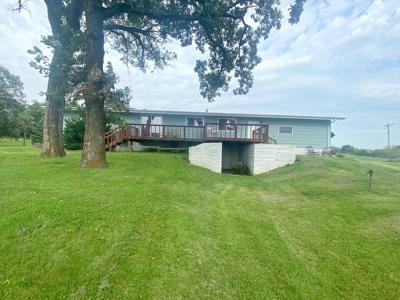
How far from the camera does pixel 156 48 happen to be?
14.7 metres

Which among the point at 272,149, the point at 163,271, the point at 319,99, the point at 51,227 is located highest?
the point at 319,99

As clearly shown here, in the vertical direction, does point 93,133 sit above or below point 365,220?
above

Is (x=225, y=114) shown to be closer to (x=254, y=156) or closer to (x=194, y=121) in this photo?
(x=194, y=121)

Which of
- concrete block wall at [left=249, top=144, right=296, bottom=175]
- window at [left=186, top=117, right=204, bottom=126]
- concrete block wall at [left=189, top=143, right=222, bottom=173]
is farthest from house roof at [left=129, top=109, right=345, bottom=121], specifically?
concrete block wall at [left=189, top=143, right=222, bottom=173]

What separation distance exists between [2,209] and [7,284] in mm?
2256

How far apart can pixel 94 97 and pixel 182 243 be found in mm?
6774

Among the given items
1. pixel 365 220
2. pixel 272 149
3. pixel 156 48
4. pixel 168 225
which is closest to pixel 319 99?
pixel 272 149

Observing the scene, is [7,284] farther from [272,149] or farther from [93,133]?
[272,149]

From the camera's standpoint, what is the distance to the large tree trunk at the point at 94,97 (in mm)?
9164

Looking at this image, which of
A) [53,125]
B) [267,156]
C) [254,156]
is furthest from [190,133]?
[53,125]

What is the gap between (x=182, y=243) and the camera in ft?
14.7

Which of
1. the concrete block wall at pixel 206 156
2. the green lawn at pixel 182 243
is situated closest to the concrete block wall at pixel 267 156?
the concrete block wall at pixel 206 156

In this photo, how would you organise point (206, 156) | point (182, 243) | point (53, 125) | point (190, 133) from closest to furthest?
point (182, 243), point (53, 125), point (206, 156), point (190, 133)

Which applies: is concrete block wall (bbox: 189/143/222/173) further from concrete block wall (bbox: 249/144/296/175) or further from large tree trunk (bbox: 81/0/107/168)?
large tree trunk (bbox: 81/0/107/168)
